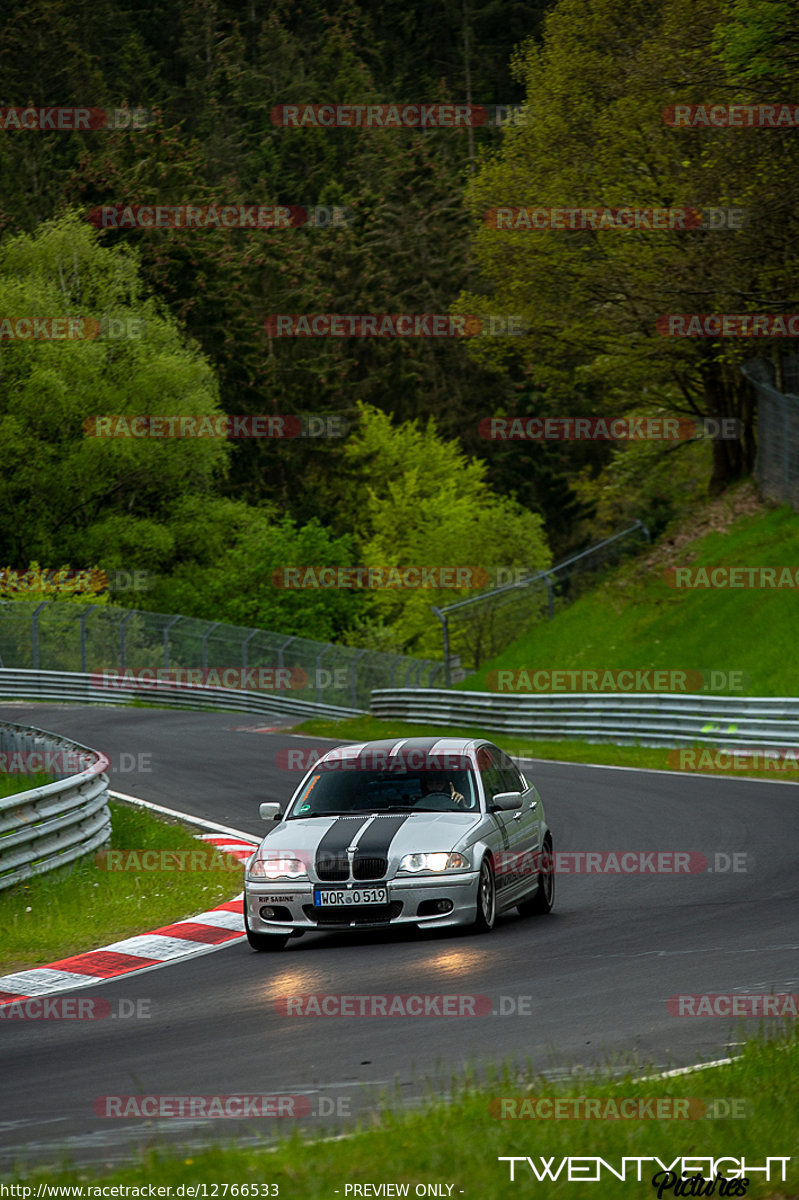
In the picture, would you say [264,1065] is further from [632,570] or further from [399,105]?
[399,105]

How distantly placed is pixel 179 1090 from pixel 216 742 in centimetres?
2461

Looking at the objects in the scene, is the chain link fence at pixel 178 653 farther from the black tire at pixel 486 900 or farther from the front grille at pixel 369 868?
the front grille at pixel 369 868

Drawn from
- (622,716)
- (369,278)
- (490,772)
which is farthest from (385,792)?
(369,278)

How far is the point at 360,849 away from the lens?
10703 millimetres

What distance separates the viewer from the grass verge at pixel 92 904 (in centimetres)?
1188

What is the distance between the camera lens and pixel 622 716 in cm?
2855

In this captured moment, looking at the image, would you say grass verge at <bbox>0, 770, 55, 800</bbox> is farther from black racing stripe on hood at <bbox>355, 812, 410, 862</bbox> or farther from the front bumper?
black racing stripe on hood at <bbox>355, 812, 410, 862</bbox>

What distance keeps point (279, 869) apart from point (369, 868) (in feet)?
2.23

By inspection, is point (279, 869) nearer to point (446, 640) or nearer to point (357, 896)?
point (357, 896)

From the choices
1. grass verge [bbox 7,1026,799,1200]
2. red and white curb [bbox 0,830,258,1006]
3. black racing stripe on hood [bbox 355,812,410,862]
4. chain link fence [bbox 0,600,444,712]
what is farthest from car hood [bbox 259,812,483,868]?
chain link fence [bbox 0,600,444,712]

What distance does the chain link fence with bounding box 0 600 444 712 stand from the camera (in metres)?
46.1

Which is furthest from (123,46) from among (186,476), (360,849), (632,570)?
(360,849)

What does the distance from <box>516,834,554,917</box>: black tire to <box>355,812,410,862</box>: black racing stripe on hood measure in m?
1.50

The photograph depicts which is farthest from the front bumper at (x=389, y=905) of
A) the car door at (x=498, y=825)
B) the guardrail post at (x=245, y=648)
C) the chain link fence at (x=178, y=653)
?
the guardrail post at (x=245, y=648)
